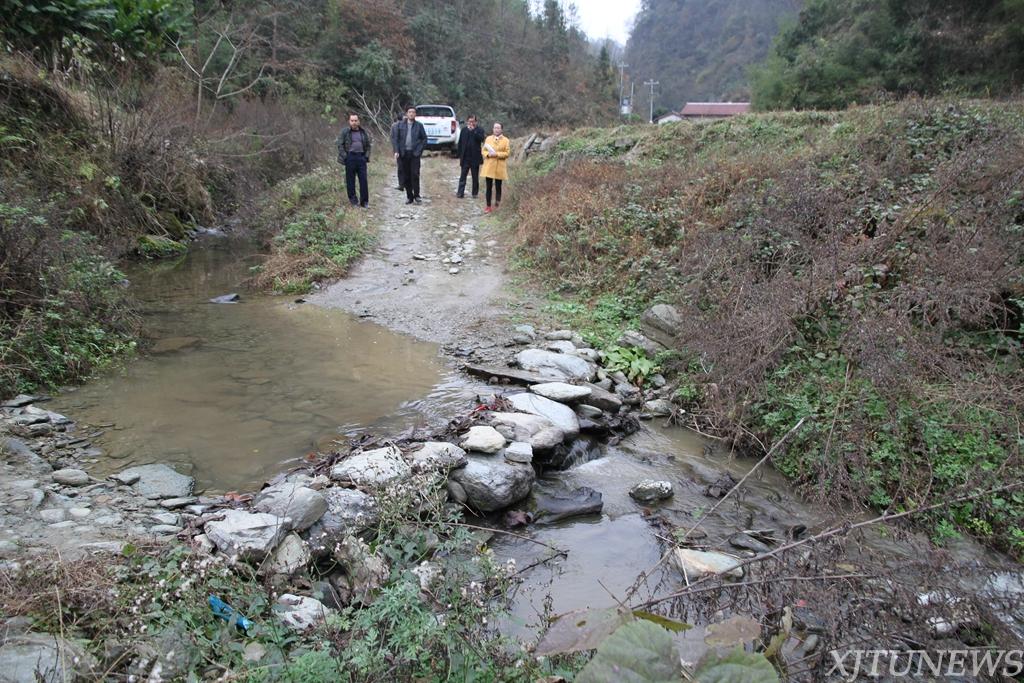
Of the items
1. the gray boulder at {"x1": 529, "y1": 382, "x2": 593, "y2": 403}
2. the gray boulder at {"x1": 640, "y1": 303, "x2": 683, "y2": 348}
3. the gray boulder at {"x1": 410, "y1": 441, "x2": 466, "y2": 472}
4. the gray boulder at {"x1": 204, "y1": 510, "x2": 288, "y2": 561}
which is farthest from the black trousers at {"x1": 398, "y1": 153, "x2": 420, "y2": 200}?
the gray boulder at {"x1": 204, "y1": 510, "x2": 288, "y2": 561}

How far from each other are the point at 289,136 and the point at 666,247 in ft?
40.2

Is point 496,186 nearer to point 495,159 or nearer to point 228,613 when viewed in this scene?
point 495,159

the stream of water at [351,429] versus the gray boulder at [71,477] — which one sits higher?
the gray boulder at [71,477]

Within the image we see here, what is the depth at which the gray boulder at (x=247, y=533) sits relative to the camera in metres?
3.03

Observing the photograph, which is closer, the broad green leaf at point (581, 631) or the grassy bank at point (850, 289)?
the broad green leaf at point (581, 631)

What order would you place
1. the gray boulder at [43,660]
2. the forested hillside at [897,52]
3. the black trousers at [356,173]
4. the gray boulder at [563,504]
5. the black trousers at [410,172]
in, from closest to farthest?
the gray boulder at [43,660], the gray boulder at [563,504], the black trousers at [356,173], the black trousers at [410,172], the forested hillside at [897,52]

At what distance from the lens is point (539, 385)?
5570mm

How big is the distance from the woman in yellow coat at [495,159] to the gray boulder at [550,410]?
25.4ft

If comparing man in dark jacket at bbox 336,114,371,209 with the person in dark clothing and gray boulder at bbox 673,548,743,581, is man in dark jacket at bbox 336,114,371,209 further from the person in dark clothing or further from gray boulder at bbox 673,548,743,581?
gray boulder at bbox 673,548,743,581

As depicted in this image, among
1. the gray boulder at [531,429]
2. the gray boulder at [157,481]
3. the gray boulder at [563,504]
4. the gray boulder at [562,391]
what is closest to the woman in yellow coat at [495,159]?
the gray boulder at [562,391]

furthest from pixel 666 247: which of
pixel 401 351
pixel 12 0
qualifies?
pixel 12 0

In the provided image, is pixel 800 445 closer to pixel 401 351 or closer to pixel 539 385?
pixel 539 385

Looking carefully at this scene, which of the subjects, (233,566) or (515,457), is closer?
(233,566)

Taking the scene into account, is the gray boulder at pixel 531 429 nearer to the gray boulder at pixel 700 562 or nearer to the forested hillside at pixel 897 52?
the gray boulder at pixel 700 562
